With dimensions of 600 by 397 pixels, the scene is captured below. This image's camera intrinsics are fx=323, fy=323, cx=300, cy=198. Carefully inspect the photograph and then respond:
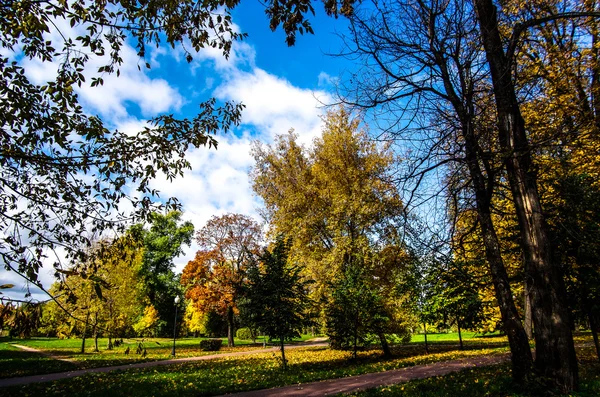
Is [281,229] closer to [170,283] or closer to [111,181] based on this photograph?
[111,181]

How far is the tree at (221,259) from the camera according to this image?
29.1m

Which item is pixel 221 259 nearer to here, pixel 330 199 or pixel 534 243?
pixel 330 199

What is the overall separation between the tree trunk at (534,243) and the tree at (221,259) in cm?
2539

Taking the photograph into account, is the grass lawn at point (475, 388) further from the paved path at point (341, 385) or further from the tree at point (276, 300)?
the tree at point (276, 300)

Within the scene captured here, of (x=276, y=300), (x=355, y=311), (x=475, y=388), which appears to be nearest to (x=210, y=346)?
(x=355, y=311)

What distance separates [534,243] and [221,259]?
89.8ft

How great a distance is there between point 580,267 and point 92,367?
758 inches

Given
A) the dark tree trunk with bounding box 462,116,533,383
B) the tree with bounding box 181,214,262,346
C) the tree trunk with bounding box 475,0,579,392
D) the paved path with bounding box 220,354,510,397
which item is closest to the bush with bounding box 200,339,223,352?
the tree with bounding box 181,214,262,346

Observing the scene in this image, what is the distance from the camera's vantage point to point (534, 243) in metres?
5.50

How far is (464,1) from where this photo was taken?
17.0 feet

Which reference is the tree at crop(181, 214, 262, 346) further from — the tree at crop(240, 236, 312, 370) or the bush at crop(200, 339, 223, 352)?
the tree at crop(240, 236, 312, 370)

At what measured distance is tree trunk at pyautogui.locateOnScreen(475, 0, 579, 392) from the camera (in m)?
5.16

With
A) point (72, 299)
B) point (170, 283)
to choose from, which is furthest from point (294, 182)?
point (170, 283)

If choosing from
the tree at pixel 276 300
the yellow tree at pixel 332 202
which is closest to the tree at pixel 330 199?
the yellow tree at pixel 332 202
